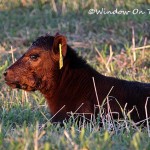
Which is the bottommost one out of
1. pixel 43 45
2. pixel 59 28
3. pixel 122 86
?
pixel 59 28

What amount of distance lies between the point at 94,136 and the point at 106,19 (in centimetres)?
968

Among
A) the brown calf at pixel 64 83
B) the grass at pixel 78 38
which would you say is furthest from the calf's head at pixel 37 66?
the grass at pixel 78 38

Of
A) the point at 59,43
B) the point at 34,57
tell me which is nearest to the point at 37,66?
the point at 34,57

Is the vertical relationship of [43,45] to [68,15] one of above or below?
above

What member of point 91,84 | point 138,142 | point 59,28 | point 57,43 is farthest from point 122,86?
point 59,28

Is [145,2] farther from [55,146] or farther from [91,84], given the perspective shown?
[55,146]

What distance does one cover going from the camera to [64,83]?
8.09m

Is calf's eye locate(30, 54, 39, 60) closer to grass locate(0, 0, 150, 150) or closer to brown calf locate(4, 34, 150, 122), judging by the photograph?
brown calf locate(4, 34, 150, 122)

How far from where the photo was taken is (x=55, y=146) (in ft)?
18.6

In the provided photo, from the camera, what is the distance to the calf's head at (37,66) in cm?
790

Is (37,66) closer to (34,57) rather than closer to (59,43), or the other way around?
(34,57)

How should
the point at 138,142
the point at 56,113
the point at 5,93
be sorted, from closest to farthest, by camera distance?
the point at 138,142 < the point at 56,113 < the point at 5,93

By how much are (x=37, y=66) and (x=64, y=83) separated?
1.30 feet

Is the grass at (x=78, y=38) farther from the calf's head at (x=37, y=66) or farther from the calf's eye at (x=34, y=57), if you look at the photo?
the calf's eye at (x=34, y=57)
